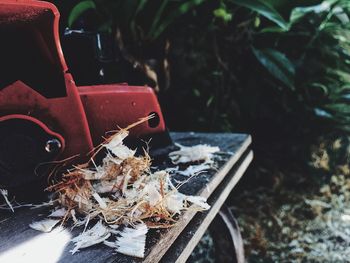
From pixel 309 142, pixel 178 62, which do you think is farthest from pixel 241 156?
pixel 309 142

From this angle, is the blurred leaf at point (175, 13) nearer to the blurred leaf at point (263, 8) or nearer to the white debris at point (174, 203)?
the blurred leaf at point (263, 8)

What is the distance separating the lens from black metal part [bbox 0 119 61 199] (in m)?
0.63

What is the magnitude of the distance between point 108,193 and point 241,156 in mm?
513

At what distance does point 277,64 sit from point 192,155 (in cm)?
87

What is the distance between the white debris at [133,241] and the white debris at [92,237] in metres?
0.03

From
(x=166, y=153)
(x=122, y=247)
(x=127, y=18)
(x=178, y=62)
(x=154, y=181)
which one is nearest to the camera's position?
(x=122, y=247)

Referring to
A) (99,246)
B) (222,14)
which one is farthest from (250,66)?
(99,246)

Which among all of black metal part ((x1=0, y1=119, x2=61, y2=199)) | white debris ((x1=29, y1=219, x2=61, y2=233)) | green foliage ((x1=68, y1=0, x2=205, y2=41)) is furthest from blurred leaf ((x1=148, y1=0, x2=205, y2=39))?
white debris ((x1=29, y1=219, x2=61, y2=233))

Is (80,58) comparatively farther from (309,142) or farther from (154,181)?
(309,142)

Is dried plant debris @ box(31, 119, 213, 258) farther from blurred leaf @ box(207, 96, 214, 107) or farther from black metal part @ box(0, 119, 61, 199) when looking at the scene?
blurred leaf @ box(207, 96, 214, 107)

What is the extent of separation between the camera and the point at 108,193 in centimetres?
68

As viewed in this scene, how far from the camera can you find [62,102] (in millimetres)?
676

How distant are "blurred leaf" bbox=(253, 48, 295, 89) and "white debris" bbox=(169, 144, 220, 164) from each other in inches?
28.3

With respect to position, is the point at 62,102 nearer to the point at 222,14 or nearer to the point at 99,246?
the point at 99,246
